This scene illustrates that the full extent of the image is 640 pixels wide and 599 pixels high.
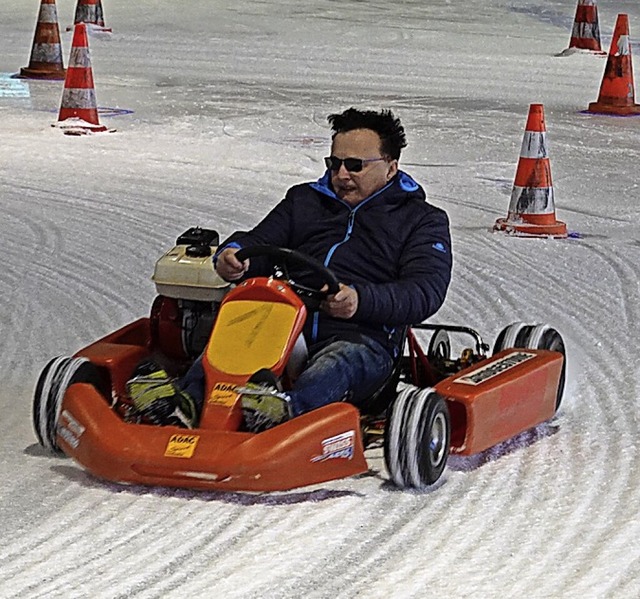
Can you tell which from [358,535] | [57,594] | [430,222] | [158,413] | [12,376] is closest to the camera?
[57,594]

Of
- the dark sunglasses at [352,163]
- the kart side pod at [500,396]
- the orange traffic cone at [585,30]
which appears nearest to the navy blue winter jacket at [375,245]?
the dark sunglasses at [352,163]

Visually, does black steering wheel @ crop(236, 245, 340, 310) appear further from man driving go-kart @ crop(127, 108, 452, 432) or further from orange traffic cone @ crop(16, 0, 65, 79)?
orange traffic cone @ crop(16, 0, 65, 79)

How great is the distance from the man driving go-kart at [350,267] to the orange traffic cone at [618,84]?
7.14 m

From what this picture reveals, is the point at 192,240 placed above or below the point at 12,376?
above

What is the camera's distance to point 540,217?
24.6 ft

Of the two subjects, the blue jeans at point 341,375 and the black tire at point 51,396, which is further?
the black tire at point 51,396

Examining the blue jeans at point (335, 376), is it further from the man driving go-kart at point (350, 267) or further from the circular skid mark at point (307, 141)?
the circular skid mark at point (307, 141)

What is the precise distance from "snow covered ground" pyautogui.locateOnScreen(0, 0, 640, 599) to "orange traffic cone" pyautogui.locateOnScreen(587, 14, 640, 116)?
0.25 metres

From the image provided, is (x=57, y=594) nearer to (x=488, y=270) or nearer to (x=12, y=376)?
(x=12, y=376)

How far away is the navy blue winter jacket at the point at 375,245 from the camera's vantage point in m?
4.22

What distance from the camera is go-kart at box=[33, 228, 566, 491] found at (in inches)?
147

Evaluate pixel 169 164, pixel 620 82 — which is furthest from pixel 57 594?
pixel 620 82

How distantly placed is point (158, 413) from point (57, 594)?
33.0 inches

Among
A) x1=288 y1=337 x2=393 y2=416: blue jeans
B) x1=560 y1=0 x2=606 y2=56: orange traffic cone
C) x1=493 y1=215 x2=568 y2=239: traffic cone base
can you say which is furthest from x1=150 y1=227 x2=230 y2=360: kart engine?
x1=560 y1=0 x2=606 y2=56: orange traffic cone
